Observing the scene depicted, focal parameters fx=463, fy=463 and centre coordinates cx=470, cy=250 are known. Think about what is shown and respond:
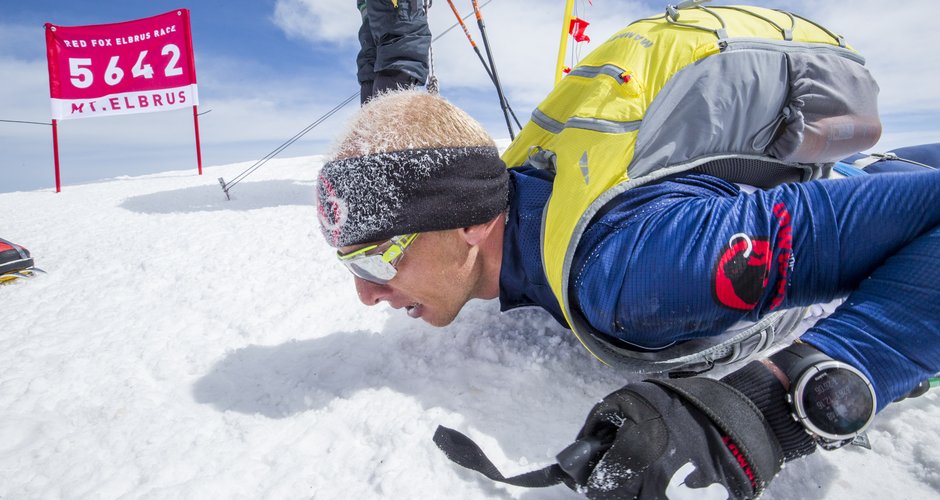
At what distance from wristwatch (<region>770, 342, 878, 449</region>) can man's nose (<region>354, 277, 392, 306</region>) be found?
1.16m

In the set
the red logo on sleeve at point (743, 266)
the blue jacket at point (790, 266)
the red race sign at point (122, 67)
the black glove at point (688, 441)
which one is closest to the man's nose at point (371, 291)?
the blue jacket at point (790, 266)

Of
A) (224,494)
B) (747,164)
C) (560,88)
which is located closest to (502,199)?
(560,88)

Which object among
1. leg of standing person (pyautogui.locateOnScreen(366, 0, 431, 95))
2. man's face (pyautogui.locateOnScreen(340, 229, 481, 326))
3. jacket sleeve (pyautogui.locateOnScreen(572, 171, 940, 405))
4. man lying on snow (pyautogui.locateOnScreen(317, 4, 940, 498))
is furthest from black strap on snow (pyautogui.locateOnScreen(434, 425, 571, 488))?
leg of standing person (pyautogui.locateOnScreen(366, 0, 431, 95))

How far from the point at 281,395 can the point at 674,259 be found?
1291mm

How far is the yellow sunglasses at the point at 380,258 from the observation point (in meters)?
1.47

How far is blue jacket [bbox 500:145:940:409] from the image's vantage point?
2.81 feet

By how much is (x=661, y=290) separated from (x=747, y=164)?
89cm

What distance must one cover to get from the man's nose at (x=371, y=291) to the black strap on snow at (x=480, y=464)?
0.54 m

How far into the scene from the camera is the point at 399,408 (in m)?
1.42

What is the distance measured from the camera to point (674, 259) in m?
1.00

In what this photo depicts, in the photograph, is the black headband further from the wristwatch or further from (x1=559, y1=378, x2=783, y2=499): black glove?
the wristwatch

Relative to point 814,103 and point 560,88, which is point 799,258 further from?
point 560,88

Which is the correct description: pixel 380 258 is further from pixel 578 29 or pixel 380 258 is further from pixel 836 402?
pixel 578 29

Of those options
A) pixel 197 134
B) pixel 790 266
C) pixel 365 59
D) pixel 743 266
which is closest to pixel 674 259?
pixel 743 266
